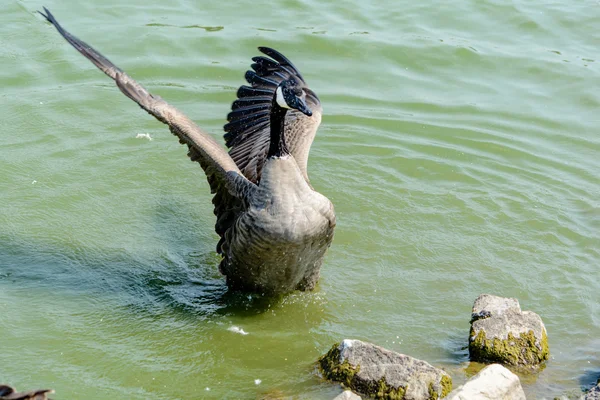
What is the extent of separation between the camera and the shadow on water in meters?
7.82

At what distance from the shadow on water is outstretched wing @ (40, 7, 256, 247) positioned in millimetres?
667

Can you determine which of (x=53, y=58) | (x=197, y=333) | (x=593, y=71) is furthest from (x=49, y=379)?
(x=593, y=71)

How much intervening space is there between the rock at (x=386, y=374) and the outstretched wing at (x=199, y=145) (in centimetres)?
184

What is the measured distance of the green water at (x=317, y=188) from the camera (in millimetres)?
7070

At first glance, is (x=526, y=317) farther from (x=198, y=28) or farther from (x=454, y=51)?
(x=198, y=28)

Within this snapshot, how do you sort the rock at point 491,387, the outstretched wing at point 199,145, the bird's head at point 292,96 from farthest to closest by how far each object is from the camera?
the outstretched wing at point 199,145, the bird's head at point 292,96, the rock at point 491,387

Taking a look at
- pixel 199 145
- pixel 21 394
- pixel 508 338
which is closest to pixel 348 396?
pixel 508 338

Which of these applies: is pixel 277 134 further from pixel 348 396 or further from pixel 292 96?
pixel 348 396

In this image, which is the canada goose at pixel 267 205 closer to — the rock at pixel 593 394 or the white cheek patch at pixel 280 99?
the white cheek patch at pixel 280 99

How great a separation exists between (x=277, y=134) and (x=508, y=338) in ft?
8.68

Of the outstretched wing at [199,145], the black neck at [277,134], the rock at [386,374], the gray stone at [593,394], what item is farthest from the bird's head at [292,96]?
the gray stone at [593,394]

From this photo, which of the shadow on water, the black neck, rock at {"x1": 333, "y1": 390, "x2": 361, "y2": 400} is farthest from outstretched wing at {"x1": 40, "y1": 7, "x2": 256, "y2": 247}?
rock at {"x1": 333, "y1": 390, "x2": 361, "y2": 400}

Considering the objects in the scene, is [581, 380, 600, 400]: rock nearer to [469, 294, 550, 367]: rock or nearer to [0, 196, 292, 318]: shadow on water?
[469, 294, 550, 367]: rock

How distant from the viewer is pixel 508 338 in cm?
663
